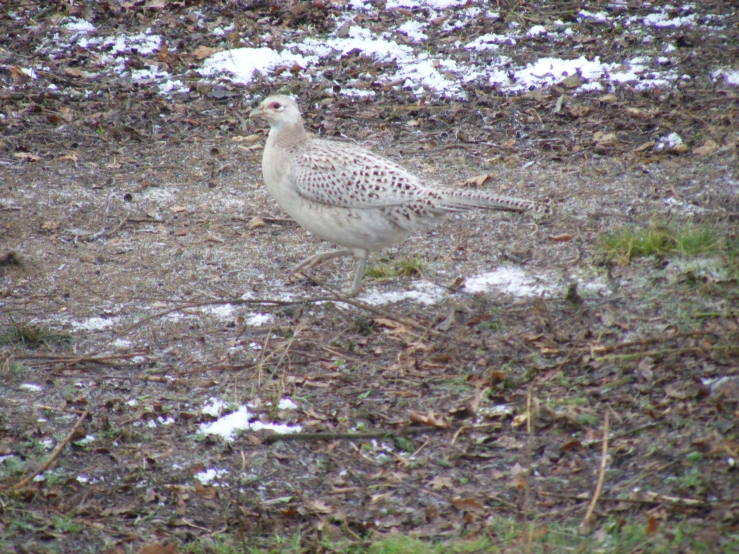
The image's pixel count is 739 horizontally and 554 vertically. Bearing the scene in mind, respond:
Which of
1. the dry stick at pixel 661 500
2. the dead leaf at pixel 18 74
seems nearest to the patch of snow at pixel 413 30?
the dead leaf at pixel 18 74

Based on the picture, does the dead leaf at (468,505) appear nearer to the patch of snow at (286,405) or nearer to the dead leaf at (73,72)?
the patch of snow at (286,405)

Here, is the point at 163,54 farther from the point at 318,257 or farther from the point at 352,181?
the point at 352,181

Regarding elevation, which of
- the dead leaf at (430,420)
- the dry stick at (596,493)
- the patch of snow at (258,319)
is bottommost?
the patch of snow at (258,319)

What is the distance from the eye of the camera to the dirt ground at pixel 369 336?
3846 mm

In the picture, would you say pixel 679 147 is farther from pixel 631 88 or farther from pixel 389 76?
pixel 389 76

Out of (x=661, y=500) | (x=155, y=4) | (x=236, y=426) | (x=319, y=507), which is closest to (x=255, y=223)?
(x=236, y=426)

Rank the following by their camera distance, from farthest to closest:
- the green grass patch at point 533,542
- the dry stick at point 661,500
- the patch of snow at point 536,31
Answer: the patch of snow at point 536,31 < the dry stick at point 661,500 < the green grass patch at point 533,542

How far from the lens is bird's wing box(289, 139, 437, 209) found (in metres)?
5.78

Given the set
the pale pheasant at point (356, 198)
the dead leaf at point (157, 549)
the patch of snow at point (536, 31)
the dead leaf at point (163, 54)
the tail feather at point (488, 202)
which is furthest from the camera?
the patch of snow at point (536, 31)

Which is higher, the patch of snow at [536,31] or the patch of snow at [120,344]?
the patch of snow at [536,31]

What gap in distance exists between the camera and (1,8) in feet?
37.5

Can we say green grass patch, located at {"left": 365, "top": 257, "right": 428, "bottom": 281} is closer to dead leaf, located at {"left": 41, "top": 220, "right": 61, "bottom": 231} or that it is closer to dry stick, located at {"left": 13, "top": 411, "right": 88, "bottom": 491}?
dry stick, located at {"left": 13, "top": 411, "right": 88, "bottom": 491}

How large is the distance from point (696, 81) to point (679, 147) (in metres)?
1.86

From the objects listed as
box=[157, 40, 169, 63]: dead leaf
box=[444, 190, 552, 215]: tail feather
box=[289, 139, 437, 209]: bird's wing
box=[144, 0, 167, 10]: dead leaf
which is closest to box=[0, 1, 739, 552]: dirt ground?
box=[444, 190, 552, 215]: tail feather
